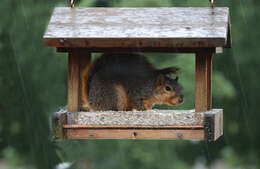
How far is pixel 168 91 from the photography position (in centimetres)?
355

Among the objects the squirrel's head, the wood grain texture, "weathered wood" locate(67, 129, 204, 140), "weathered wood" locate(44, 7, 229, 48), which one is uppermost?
"weathered wood" locate(44, 7, 229, 48)

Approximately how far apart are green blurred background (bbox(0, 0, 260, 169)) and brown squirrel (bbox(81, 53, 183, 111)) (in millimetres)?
927

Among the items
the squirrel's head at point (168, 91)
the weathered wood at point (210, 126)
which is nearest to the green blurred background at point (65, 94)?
the squirrel's head at point (168, 91)

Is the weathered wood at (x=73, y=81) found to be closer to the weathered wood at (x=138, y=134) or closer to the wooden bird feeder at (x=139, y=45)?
the wooden bird feeder at (x=139, y=45)

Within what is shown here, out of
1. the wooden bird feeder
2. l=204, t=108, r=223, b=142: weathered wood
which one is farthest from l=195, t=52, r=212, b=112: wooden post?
l=204, t=108, r=223, b=142: weathered wood

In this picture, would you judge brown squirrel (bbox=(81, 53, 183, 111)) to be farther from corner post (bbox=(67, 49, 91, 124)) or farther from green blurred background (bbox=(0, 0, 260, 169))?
green blurred background (bbox=(0, 0, 260, 169))

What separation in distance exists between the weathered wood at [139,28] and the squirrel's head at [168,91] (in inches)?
17.2

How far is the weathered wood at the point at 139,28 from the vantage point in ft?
10.1

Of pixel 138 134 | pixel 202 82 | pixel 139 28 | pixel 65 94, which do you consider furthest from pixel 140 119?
pixel 65 94

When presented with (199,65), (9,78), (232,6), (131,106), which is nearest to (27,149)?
(9,78)

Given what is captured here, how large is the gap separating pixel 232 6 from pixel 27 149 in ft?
11.1

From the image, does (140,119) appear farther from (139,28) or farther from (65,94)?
(65,94)

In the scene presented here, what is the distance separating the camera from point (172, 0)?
22.6 feet

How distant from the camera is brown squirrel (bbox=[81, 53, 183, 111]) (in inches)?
139
